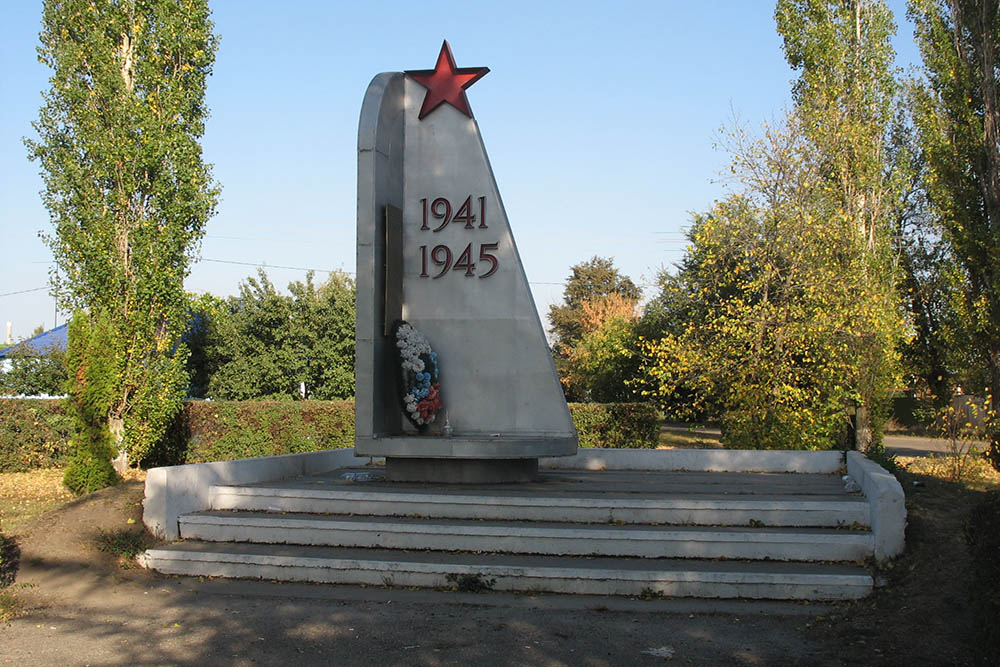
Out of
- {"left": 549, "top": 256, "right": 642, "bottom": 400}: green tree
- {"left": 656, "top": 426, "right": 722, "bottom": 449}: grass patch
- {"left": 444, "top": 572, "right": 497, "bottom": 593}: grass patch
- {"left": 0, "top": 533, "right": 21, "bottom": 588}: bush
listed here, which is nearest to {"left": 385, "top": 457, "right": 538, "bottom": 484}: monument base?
{"left": 444, "top": 572, "right": 497, "bottom": 593}: grass patch

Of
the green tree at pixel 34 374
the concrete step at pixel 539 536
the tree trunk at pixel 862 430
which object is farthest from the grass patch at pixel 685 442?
the green tree at pixel 34 374

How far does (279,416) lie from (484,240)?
12.6 m

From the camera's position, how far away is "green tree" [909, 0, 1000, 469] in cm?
1834

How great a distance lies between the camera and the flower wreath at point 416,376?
39.2ft

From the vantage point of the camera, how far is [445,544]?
9.37m

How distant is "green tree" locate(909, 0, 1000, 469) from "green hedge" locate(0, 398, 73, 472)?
22.5 metres

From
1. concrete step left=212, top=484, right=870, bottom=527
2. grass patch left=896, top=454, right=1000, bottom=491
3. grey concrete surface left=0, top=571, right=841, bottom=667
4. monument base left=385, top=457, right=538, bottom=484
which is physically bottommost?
grey concrete surface left=0, top=571, right=841, bottom=667

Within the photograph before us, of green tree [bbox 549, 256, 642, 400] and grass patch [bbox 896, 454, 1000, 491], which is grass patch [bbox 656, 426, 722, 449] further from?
green tree [bbox 549, 256, 642, 400]

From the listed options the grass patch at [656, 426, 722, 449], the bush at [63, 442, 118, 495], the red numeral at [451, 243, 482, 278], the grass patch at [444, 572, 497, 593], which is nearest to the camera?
the grass patch at [444, 572, 497, 593]

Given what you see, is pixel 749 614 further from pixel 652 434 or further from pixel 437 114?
pixel 652 434

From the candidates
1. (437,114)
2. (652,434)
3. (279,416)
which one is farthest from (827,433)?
(279,416)

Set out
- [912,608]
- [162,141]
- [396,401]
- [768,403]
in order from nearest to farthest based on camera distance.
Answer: [912,608] < [396,401] < [768,403] < [162,141]

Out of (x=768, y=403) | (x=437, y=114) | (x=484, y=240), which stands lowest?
(x=768, y=403)

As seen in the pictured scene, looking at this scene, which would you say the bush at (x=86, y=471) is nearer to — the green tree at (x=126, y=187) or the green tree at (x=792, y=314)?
the green tree at (x=126, y=187)
